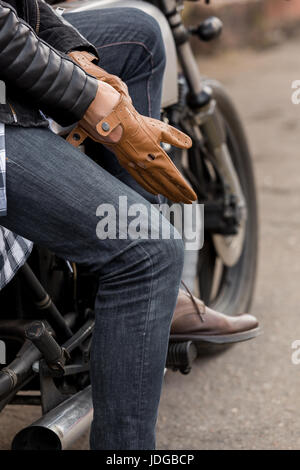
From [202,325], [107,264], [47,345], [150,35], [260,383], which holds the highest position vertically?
[150,35]

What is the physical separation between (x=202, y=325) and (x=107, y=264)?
67 cm

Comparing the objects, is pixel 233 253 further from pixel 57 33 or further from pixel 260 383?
pixel 57 33

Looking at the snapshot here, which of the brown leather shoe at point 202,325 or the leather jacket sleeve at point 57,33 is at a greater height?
the leather jacket sleeve at point 57,33

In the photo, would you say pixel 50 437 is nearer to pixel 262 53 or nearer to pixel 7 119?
pixel 7 119

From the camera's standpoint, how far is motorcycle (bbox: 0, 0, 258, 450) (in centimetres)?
180

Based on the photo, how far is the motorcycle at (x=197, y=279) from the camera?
1.80 metres

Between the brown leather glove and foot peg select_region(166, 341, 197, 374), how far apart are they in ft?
1.75

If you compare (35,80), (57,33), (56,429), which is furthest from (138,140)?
(56,429)

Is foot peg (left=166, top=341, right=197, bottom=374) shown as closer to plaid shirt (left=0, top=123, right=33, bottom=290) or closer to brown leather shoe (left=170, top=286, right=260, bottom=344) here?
brown leather shoe (left=170, top=286, right=260, bottom=344)

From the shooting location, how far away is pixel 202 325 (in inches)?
85.0

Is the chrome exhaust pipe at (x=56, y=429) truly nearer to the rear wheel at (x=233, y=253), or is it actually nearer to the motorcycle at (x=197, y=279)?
the motorcycle at (x=197, y=279)

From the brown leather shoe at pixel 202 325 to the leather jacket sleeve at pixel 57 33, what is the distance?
0.70 metres

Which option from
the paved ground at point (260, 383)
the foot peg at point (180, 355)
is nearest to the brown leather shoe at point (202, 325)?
the foot peg at point (180, 355)

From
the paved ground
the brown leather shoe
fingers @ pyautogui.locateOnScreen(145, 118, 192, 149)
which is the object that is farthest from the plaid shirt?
the paved ground
